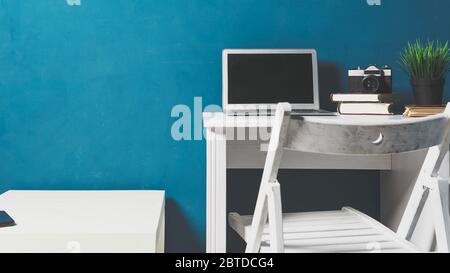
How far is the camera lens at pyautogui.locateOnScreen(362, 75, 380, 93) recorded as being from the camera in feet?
6.35

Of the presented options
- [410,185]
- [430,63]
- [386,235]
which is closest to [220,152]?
[386,235]

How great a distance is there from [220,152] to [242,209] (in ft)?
1.94

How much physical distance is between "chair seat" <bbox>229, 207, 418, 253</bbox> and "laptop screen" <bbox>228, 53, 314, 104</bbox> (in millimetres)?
446

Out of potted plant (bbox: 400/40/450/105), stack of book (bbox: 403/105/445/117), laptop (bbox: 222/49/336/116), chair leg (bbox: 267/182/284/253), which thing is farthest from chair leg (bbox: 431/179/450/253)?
laptop (bbox: 222/49/336/116)

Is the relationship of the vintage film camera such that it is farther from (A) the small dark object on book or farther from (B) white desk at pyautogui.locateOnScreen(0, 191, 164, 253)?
(A) the small dark object on book

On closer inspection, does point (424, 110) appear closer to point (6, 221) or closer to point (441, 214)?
point (441, 214)

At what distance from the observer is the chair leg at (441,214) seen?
1315 mm

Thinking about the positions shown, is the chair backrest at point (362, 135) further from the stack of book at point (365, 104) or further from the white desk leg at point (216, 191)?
the stack of book at point (365, 104)

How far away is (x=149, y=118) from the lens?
211 cm

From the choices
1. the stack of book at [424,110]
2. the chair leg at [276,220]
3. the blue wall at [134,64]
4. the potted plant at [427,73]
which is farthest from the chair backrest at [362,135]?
the blue wall at [134,64]

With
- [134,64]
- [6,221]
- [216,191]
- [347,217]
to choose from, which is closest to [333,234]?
[347,217]

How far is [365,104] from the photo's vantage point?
1881 mm

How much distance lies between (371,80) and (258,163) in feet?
1.54
